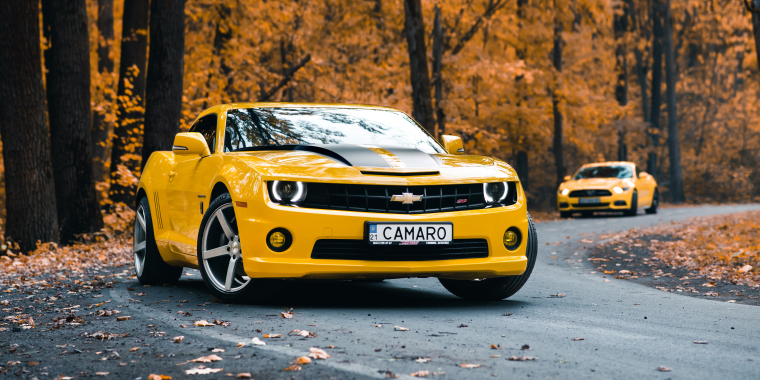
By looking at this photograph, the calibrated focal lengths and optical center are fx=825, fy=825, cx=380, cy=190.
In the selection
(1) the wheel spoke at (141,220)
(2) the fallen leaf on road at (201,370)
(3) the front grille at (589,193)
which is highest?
(1) the wheel spoke at (141,220)

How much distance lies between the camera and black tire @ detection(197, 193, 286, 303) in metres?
6.07

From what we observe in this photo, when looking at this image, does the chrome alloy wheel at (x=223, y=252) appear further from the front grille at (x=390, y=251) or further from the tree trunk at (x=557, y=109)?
the tree trunk at (x=557, y=109)

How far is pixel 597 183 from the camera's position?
22.8 meters

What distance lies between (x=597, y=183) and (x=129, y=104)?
12.5 meters

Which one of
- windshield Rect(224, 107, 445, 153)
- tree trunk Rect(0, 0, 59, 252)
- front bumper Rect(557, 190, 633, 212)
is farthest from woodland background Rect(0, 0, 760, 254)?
windshield Rect(224, 107, 445, 153)

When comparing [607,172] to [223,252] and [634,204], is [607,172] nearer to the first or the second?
[634,204]

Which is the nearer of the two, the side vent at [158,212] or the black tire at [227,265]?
the black tire at [227,265]

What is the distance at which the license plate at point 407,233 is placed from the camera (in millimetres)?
5805

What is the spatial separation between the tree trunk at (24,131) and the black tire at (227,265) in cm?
801

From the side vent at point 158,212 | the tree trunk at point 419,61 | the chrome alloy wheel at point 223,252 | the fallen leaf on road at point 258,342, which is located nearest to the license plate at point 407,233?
the chrome alloy wheel at point 223,252

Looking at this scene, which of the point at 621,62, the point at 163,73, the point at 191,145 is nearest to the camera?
the point at 191,145

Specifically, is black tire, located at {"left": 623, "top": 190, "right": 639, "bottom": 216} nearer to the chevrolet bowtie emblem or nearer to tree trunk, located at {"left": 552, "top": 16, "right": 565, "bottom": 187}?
tree trunk, located at {"left": 552, "top": 16, "right": 565, "bottom": 187}

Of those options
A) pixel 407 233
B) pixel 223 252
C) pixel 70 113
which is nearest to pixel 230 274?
pixel 223 252

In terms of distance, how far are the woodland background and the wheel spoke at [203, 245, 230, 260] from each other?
8.11 meters
